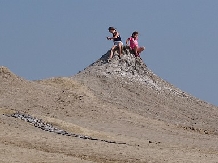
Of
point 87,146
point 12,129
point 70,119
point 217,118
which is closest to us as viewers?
point 87,146

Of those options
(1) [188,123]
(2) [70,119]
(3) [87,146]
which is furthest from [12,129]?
(1) [188,123]

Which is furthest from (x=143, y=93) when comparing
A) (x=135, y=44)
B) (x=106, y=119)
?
(x=106, y=119)

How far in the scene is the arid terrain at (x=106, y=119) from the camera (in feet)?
56.1

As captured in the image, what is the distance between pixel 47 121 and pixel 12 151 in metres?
6.25

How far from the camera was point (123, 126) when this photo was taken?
2528cm

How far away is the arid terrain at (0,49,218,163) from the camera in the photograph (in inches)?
673

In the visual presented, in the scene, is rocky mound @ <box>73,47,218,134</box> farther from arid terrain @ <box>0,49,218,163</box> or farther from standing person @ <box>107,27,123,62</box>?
standing person @ <box>107,27,123,62</box>

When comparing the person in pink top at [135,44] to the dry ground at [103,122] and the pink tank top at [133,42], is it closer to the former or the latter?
the pink tank top at [133,42]

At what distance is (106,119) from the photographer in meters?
26.2

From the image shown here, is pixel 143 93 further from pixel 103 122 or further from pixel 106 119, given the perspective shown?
pixel 103 122

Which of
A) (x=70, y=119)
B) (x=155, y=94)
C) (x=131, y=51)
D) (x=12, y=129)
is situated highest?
(x=131, y=51)

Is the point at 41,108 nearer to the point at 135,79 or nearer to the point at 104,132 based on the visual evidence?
the point at 104,132

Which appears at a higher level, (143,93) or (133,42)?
(133,42)

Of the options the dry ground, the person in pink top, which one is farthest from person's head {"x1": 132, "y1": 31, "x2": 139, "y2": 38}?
the dry ground
